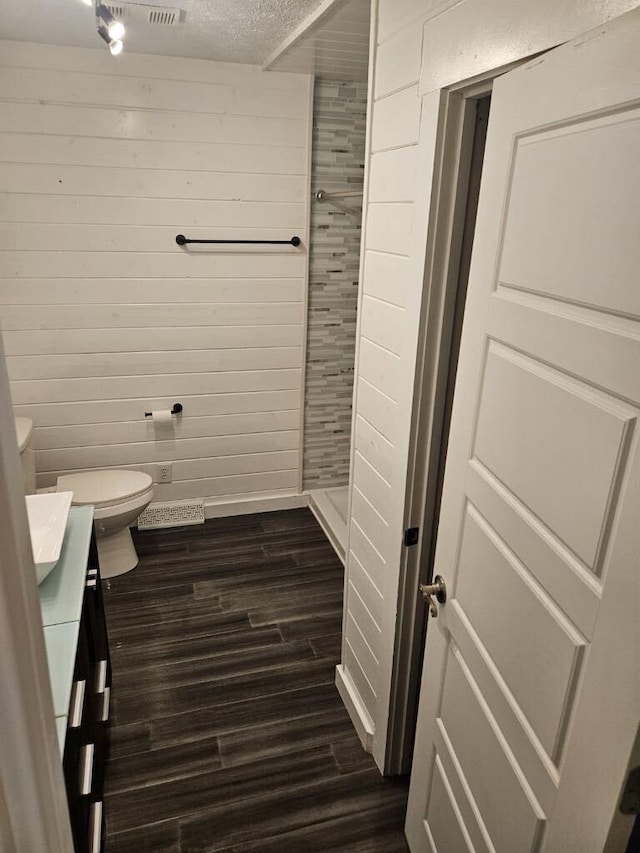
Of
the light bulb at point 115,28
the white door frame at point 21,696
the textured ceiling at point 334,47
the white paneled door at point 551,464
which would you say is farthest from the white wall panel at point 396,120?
the white door frame at point 21,696

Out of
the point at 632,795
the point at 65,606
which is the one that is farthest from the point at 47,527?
the point at 632,795

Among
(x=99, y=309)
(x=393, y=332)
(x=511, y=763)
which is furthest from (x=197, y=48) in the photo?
(x=511, y=763)

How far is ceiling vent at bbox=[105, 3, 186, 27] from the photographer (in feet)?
7.08

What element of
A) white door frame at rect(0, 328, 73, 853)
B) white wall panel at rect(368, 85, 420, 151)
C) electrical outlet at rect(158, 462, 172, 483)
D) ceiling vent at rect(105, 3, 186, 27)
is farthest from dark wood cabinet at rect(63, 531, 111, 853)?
ceiling vent at rect(105, 3, 186, 27)

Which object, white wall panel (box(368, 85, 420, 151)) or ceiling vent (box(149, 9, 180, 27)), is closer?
white wall panel (box(368, 85, 420, 151))

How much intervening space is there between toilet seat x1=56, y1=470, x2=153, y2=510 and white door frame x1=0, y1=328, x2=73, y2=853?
2414 millimetres

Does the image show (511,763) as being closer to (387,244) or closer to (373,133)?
(387,244)

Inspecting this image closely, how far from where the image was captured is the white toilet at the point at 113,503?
2.95 meters

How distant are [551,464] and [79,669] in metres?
1.25

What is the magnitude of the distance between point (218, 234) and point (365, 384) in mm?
1659

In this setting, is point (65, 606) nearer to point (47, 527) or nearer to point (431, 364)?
point (47, 527)

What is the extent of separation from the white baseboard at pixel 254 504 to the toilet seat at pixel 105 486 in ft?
2.01

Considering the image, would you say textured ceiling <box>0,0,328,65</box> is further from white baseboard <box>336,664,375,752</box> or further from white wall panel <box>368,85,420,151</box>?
white baseboard <box>336,664,375,752</box>

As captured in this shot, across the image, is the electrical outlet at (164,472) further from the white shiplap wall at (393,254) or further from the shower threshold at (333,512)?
the white shiplap wall at (393,254)
